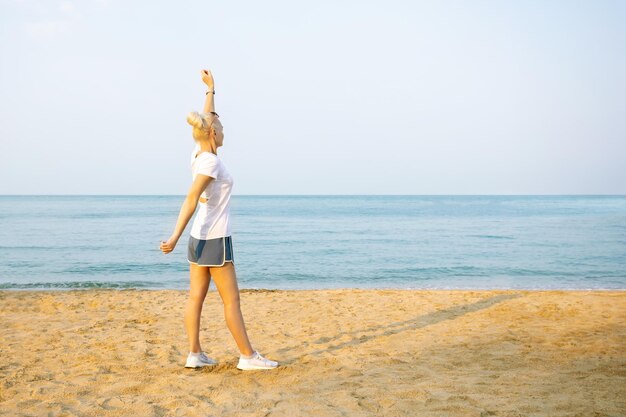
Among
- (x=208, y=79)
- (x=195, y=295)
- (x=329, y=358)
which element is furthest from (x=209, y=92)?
(x=329, y=358)

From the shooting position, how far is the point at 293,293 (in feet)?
33.0

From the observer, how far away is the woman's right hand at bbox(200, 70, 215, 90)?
488 cm

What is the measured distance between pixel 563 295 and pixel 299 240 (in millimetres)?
17108

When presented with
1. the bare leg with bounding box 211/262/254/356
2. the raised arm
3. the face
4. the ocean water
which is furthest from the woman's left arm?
the ocean water

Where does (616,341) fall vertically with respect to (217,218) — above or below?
below

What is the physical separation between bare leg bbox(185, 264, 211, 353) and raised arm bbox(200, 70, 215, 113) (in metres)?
1.39

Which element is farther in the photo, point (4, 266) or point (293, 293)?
point (4, 266)

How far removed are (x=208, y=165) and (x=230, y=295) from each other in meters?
1.11

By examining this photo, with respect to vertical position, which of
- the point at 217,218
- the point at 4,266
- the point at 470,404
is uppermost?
the point at 217,218

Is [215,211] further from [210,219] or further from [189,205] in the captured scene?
[189,205]

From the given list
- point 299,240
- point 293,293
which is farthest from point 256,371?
point 299,240

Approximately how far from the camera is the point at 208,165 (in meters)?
4.16

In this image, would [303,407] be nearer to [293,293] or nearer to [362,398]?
[362,398]

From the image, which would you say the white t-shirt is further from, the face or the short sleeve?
the face
